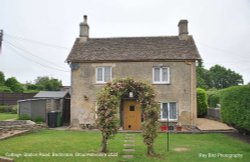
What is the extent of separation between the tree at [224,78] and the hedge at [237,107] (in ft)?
214

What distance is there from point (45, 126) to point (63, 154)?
31.5ft

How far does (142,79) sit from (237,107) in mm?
7293

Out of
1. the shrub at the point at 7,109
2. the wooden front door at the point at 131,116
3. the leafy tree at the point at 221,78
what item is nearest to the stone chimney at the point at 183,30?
the wooden front door at the point at 131,116

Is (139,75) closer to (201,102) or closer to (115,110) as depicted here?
(115,110)

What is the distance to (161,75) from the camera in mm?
19391

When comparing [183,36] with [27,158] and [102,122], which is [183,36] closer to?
[102,122]

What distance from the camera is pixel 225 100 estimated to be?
626 inches

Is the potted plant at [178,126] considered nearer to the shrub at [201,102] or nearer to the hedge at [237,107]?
the hedge at [237,107]

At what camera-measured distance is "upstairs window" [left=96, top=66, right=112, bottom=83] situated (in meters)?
19.7

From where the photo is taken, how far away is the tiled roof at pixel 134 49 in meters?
19.5

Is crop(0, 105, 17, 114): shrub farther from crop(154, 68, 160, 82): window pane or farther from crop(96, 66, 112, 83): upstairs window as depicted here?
crop(154, 68, 160, 82): window pane

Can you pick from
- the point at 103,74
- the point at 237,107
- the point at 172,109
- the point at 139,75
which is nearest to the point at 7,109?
the point at 103,74

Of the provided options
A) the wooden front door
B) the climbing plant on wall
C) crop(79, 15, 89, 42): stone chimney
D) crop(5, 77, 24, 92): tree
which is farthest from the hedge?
crop(5, 77, 24, 92): tree

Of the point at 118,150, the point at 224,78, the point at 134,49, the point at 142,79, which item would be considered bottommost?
the point at 118,150
